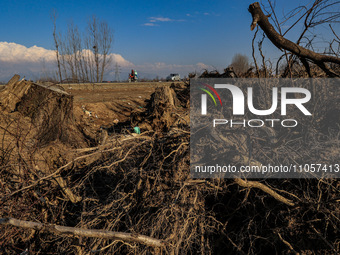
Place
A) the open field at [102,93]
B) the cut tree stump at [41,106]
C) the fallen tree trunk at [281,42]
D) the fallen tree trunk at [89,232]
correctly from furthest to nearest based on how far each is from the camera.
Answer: the open field at [102,93]
the cut tree stump at [41,106]
the fallen tree trunk at [281,42]
the fallen tree trunk at [89,232]

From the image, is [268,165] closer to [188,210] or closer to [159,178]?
[188,210]

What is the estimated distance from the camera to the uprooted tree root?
6.93 ft

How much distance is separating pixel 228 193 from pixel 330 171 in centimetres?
100

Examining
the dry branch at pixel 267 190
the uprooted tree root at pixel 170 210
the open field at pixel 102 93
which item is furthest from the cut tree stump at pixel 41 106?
the open field at pixel 102 93

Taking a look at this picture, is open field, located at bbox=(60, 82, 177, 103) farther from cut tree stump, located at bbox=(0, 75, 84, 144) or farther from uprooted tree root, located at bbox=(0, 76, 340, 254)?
uprooted tree root, located at bbox=(0, 76, 340, 254)

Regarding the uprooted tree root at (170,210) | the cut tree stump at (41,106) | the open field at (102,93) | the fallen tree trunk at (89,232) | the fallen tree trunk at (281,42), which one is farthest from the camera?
the open field at (102,93)

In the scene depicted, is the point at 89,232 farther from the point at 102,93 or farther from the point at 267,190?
the point at 102,93

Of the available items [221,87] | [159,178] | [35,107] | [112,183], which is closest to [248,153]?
[159,178]

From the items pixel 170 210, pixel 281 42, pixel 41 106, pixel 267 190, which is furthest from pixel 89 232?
pixel 41 106

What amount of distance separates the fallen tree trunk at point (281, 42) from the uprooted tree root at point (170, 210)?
1316 mm

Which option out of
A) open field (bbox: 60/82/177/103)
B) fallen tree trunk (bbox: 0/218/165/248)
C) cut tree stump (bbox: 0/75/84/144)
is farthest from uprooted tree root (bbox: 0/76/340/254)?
open field (bbox: 60/82/177/103)

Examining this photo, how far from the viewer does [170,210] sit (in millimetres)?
2191

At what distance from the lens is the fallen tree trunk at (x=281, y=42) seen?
2.36 metres

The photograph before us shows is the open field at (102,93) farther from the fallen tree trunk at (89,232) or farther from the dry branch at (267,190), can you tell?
the dry branch at (267,190)
